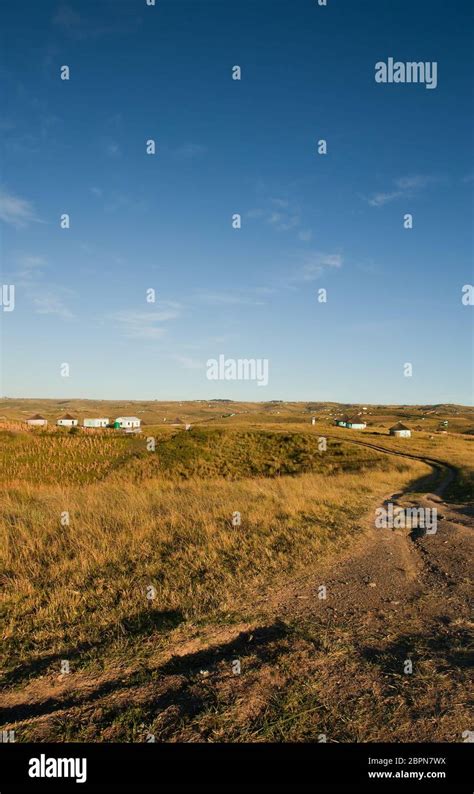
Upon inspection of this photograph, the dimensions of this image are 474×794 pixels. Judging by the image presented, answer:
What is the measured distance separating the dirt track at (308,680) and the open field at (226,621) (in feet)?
0.07

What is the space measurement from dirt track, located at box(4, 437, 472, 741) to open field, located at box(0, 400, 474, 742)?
0.02 m

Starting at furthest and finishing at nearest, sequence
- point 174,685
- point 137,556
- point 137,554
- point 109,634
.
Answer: point 137,554 → point 137,556 → point 109,634 → point 174,685

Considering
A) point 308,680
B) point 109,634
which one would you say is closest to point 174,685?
point 308,680

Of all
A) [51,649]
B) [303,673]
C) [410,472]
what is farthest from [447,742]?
[410,472]

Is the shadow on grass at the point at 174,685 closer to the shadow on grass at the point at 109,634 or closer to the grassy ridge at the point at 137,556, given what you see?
the shadow on grass at the point at 109,634

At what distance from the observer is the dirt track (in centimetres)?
407

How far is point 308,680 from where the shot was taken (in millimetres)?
4828

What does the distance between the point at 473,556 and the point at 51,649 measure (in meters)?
8.97

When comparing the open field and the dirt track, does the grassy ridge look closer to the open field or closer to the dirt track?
the open field

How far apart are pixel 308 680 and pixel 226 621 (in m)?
1.85
